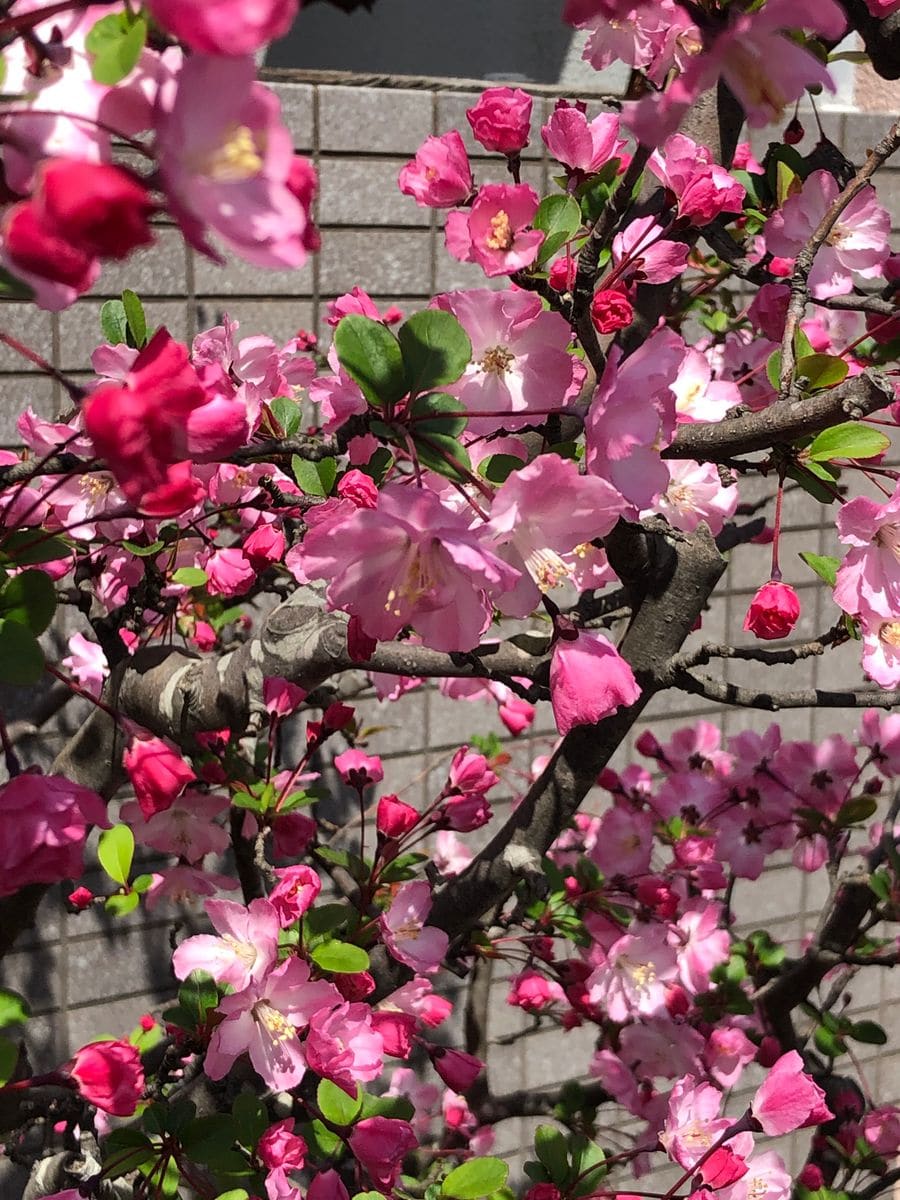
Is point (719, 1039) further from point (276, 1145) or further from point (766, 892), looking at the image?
point (766, 892)

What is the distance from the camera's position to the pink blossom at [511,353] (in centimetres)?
92

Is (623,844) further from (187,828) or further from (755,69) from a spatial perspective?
(755,69)

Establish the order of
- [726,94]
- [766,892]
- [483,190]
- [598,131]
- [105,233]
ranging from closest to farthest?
[105,233], [483,190], [598,131], [726,94], [766,892]

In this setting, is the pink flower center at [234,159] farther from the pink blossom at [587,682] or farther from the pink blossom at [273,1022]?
the pink blossom at [273,1022]

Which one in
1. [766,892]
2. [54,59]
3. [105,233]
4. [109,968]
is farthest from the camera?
[766,892]

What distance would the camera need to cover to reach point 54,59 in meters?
0.50

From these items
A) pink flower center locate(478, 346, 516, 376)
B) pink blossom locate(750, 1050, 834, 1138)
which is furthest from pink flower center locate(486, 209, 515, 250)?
pink blossom locate(750, 1050, 834, 1138)

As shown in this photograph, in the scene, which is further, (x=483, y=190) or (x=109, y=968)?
(x=109, y=968)

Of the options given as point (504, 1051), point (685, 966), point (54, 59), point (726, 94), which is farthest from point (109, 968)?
point (54, 59)

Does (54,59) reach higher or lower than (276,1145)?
higher

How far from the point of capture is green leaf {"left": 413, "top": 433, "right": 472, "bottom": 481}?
2.47ft

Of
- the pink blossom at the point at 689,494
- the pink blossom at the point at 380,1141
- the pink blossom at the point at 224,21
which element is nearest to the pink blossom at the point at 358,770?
the pink blossom at the point at 380,1141

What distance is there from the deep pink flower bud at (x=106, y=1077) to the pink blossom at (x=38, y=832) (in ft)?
0.80

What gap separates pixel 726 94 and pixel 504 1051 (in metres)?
2.26
